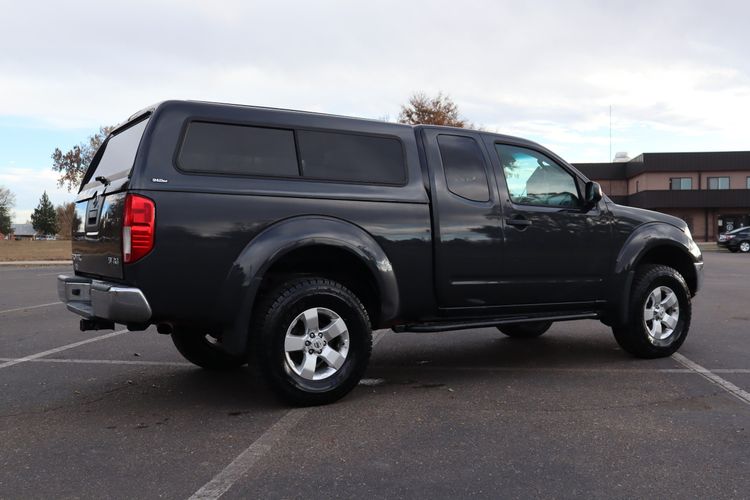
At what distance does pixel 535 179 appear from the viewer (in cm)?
562

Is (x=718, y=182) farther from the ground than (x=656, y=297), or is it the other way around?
(x=718, y=182)

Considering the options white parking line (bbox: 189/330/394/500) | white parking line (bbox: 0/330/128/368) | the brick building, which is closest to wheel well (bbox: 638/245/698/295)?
white parking line (bbox: 189/330/394/500)

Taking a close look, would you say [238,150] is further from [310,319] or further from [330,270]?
[310,319]

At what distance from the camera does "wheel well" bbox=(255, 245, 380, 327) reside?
14.7 feet

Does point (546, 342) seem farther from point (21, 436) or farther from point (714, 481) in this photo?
point (21, 436)

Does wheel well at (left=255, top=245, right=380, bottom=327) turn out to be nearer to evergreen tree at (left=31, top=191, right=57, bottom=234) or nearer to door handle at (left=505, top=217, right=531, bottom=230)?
door handle at (left=505, top=217, right=531, bottom=230)

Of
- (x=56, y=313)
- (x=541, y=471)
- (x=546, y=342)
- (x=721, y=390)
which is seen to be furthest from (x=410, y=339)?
(x=56, y=313)

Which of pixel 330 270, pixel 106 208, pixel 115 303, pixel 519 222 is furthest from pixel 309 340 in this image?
pixel 519 222

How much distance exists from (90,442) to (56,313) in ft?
21.8

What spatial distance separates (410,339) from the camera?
7.39 metres

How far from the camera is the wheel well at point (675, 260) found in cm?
625

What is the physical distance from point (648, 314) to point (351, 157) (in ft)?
10.7

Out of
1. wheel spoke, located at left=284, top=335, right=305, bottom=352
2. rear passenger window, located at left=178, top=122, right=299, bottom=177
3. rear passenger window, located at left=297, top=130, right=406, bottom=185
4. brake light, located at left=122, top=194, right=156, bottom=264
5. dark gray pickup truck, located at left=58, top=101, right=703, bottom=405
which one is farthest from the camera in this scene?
rear passenger window, located at left=297, top=130, right=406, bottom=185

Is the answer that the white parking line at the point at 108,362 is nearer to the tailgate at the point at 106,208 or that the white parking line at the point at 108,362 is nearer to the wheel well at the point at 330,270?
the tailgate at the point at 106,208
